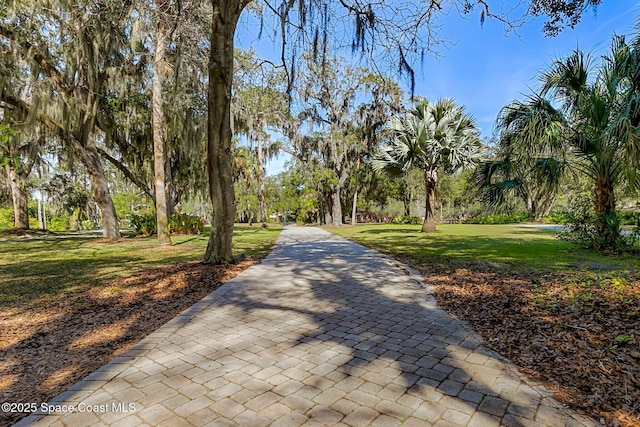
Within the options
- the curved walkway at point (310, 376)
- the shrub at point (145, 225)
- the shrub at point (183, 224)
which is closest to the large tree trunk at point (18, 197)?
the shrub at point (145, 225)

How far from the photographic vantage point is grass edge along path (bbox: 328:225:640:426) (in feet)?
7.05

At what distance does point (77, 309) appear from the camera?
13.5 feet

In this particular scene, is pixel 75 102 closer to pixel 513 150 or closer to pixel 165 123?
pixel 165 123

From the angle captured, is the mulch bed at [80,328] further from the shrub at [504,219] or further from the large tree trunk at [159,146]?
the shrub at [504,219]

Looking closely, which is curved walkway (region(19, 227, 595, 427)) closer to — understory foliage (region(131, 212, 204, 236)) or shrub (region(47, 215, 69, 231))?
understory foliage (region(131, 212, 204, 236))

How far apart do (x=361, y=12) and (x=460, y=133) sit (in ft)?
38.2

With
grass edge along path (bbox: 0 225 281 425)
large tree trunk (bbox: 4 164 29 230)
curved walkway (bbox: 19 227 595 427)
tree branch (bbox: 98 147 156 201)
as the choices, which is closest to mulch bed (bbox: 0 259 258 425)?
grass edge along path (bbox: 0 225 281 425)

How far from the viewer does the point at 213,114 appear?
20.3ft

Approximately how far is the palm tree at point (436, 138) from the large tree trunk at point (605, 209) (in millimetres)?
7016

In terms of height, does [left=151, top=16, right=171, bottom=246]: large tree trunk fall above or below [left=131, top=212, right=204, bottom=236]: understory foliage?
above

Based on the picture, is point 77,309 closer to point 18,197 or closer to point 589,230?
point 589,230

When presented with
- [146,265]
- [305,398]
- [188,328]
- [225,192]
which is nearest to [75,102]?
[146,265]

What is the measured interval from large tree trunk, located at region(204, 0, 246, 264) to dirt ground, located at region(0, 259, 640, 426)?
1232mm

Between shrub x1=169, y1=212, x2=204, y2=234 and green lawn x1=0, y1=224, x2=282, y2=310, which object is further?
shrub x1=169, y1=212, x2=204, y2=234
